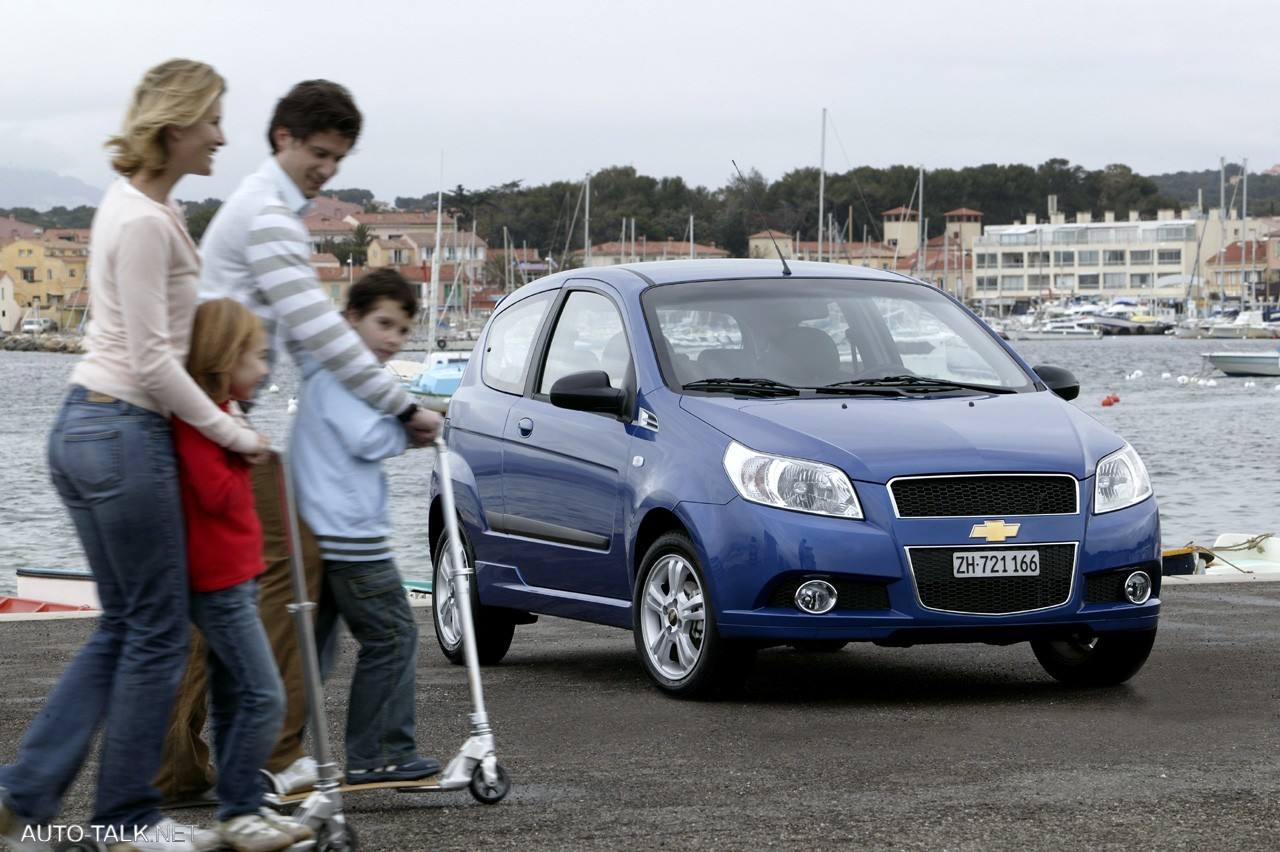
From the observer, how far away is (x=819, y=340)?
27.3 feet

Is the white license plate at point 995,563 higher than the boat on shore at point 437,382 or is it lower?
higher

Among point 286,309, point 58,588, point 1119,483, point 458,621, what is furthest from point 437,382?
point 286,309

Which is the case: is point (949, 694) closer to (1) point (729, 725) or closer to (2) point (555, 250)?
(1) point (729, 725)

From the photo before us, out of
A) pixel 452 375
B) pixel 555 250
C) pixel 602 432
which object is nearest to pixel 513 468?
pixel 602 432

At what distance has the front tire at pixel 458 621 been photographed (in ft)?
29.9

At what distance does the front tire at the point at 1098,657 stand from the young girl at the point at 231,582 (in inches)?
149

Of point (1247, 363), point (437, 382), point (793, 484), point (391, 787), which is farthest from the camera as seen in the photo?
point (1247, 363)

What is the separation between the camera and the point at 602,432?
8141mm

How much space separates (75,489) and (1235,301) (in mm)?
201534

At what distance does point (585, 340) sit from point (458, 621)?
57.0 inches

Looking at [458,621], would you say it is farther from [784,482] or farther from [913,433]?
[913,433]

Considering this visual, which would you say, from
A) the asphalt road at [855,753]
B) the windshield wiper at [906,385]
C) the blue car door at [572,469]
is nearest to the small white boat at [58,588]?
the asphalt road at [855,753]

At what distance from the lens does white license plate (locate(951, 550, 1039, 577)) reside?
7.18 metres

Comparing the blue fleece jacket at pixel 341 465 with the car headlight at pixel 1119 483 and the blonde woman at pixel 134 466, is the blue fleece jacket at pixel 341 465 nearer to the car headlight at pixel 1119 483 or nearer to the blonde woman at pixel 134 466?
the blonde woman at pixel 134 466
